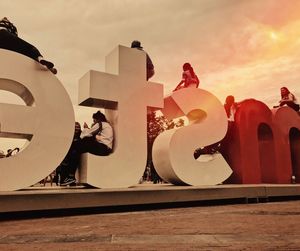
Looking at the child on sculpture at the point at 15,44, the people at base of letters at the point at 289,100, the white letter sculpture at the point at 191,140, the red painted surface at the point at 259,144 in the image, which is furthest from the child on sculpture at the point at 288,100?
the child on sculpture at the point at 15,44

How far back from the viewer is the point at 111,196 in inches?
173

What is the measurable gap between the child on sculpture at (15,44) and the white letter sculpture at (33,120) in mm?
123

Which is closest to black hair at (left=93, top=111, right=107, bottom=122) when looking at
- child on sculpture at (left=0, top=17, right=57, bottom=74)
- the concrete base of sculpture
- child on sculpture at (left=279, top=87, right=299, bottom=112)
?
child on sculpture at (left=0, top=17, right=57, bottom=74)

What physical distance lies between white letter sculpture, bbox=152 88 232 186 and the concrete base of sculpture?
56cm

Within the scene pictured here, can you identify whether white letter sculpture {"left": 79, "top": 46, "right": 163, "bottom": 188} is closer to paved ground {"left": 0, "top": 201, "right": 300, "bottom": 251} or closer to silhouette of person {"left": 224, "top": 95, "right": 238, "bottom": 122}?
paved ground {"left": 0, "top": 201, "right": 300, "bottom": 251}

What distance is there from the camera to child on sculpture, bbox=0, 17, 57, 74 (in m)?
4.74

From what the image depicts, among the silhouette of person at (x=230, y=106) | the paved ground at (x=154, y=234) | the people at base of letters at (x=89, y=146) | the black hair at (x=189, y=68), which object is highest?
the black hair at (x=189, y=68)

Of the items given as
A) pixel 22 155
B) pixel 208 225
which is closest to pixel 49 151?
pixel 22 155

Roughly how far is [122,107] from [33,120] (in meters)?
1.44

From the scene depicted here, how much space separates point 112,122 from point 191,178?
1655mm

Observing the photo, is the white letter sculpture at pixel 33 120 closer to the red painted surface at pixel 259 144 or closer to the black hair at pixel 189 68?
the black hair at pixel 189 68

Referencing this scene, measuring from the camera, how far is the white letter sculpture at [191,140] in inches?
227

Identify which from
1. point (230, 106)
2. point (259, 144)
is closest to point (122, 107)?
point (230, 106)

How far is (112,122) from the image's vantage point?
18.3ft
